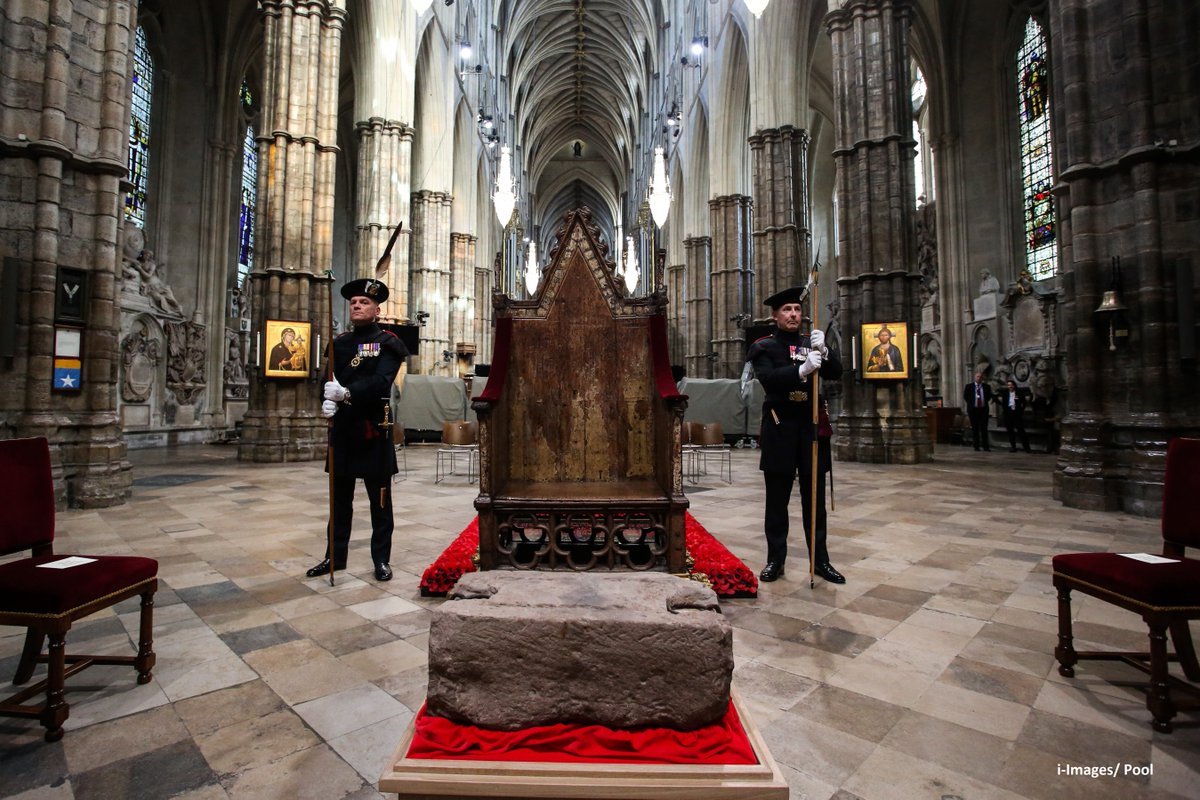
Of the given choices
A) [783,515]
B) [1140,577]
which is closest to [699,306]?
[783,515]

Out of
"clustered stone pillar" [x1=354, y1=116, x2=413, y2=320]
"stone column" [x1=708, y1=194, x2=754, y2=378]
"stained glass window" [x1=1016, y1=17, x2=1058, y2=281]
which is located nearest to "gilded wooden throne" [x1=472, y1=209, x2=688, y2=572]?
"clustered stone pillar" [x1=354, y1=116, x2=413, y2=320]

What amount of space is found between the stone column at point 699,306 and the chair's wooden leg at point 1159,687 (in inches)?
798

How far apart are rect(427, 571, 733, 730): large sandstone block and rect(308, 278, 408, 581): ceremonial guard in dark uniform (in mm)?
2386

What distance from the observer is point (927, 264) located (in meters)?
20.7

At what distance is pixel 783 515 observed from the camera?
367 centimetres

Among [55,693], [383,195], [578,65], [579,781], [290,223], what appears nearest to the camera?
[579,781]

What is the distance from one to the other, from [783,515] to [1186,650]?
1.85 m

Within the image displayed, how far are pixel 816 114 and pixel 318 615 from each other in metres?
30.7

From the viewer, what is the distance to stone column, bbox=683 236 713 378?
75.5 feet

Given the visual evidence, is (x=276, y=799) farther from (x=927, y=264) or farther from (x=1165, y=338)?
(x=927, y=264)

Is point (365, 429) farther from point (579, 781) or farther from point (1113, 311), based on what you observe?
point (1113, 311)

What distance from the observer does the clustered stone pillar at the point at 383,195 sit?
1522cm

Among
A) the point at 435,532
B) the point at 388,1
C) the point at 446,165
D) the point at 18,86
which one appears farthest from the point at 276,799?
the point at 446,165

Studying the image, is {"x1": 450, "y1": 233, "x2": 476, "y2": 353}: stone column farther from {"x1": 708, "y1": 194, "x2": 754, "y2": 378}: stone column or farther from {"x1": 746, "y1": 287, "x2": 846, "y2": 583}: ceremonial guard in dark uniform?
{"x1": 746, "y1": 287, "x2": 846, "y2": 583}: ceremonial guard in dark uniform
